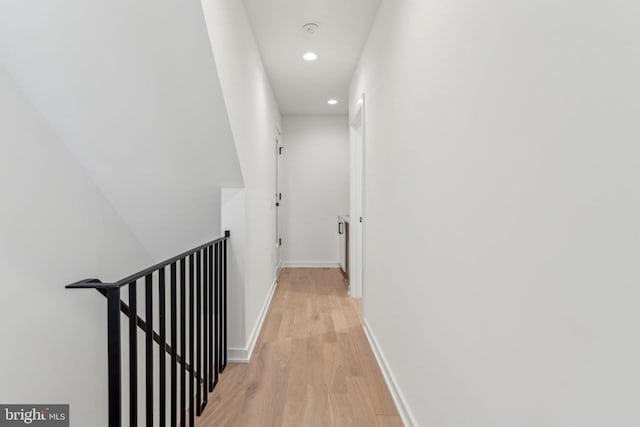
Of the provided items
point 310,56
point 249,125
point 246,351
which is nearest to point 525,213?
point 246,351

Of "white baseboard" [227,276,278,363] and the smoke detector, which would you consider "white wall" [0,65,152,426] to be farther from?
the smoke detector

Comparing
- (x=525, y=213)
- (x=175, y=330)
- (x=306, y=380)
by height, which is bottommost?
(x=306, y=380)

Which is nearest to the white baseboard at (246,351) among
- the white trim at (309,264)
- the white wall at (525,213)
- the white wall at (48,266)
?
the white wall at (48,266)

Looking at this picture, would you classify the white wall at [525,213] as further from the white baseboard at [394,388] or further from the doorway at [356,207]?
the doorway at [356,207]

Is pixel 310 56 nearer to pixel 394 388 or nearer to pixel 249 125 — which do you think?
pixel 249 125

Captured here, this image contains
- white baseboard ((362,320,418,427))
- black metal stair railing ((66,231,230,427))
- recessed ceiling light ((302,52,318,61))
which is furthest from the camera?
recessed ceiling light ((302,52,318,61))

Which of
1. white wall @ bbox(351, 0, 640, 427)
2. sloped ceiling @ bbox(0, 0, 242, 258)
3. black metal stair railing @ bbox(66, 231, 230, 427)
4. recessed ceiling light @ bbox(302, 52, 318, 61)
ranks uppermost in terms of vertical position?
recessed ceiling light @ bbox(302, 52, 318, 61)

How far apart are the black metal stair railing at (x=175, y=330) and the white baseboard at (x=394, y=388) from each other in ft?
3.34

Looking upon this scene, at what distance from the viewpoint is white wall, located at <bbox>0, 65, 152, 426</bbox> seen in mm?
1763

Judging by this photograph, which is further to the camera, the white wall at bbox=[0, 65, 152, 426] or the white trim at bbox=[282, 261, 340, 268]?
the white trim at bbox=[282, 261, 340, 268]

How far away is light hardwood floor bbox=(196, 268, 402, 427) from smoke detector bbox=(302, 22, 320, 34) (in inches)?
97.0

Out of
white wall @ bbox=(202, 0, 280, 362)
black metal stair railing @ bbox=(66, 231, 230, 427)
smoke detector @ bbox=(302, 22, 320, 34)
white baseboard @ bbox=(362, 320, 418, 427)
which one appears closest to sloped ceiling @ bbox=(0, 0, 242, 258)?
white wall @ bbox=(202, 0, 280, 362)

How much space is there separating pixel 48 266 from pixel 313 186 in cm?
405

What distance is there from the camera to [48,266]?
199 cm
